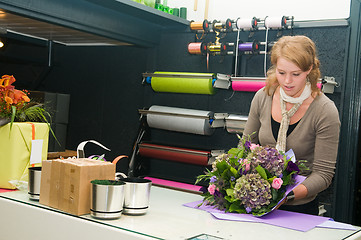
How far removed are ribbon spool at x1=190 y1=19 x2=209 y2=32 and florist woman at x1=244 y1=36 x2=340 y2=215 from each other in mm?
1865

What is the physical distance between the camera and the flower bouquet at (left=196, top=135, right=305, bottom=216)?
5.86 feet

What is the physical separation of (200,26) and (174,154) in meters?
1.17

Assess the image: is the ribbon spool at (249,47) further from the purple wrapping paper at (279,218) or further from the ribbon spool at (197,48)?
the purple wrapping paper at (279,218)

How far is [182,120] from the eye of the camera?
4.12 meters

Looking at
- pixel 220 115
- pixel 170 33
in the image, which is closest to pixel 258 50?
pixel 220 115

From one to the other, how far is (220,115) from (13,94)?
7.16ft

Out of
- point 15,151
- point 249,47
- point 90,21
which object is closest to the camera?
point 15,151

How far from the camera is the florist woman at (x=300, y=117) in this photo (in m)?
2.15

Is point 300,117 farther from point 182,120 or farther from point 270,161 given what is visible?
point 182,120

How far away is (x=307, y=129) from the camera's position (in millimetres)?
2254

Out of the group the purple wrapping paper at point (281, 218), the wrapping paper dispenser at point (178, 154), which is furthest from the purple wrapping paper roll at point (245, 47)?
the purple wrapping paper at point (281, 218)

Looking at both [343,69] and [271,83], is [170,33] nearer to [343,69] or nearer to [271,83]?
[343,69]

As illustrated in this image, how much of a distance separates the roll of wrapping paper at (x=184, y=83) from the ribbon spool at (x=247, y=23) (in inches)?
18.8

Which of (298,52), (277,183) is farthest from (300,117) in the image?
(277,183)
